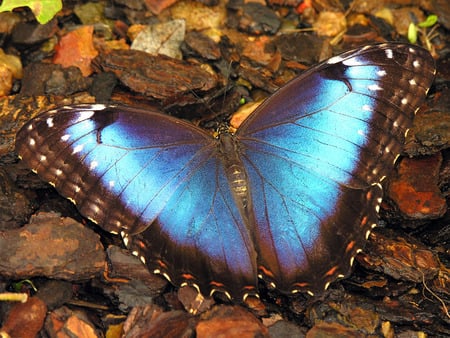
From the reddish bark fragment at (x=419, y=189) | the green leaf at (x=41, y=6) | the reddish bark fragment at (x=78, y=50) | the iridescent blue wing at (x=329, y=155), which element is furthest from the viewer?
the reddish bark fragment at (x=78, y=50)

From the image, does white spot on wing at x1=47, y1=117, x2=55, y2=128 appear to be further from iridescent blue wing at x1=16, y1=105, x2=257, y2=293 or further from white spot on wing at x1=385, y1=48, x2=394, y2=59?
white spot on wing at x1=385, y1=48, x2=394, y2=59

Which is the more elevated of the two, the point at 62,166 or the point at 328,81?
the point at 328,81

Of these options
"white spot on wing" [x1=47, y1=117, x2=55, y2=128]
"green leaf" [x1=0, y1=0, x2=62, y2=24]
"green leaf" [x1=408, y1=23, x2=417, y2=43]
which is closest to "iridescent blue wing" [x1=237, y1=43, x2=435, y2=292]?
"white spot on wing" [x1=47, y1=117, x2=55, y2=128]

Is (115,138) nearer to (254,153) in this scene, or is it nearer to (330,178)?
(254,153)

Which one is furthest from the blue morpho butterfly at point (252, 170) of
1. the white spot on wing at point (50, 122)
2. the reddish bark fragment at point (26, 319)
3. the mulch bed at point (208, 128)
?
the reddish bark fragment at point (26, 319)

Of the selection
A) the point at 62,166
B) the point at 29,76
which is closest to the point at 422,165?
the point at 62,166

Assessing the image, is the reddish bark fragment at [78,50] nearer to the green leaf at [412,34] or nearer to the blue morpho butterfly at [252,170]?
the blue morpho butterfly at [252,170]
